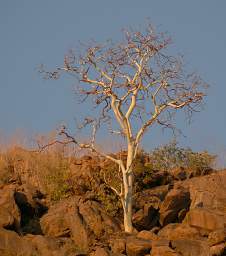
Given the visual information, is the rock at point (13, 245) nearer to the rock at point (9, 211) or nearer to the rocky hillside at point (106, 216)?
the rocky hillside at point (106, 216)

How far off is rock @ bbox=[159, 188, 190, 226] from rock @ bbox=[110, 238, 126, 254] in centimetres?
244

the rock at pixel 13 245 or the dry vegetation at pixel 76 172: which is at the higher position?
the dry vegetation at pixel 76 172

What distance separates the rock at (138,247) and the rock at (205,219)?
6.14ft

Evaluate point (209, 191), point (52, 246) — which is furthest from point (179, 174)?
point (52, 246)

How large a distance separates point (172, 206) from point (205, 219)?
171cm

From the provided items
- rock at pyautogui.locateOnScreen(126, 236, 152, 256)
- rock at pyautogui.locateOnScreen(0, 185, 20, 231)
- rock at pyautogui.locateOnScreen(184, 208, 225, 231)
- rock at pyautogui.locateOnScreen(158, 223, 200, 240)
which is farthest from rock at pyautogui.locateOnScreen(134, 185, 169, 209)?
rock at pyautogui.locateOnScreen(0, 185, 20, 231)

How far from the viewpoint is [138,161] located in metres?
25.1

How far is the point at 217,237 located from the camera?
1992 centimetres

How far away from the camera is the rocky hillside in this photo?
19.8 m

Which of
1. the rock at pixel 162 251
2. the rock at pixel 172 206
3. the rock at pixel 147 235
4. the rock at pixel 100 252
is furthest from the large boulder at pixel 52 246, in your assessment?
the rock at pixel 172 206

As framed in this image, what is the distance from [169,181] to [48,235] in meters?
6.08

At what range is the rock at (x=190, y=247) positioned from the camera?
19.8 metres

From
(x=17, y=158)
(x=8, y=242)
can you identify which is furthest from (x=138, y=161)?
(x=8, y=242)

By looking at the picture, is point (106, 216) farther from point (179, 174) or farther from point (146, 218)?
point (179, 174)
